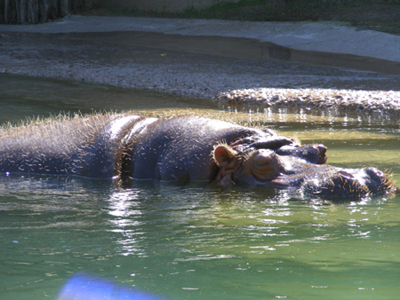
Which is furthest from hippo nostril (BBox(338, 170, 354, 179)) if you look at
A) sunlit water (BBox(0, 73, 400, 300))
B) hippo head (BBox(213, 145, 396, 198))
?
sunlit water (BBox(0, 73, 400, 300))

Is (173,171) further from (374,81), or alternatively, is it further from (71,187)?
(374,81)

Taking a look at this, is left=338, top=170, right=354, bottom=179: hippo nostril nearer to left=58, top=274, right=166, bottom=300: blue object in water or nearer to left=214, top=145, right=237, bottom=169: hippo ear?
left=214, top=145, right=237, bottom=169: hippo ear

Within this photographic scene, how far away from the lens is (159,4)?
76.3 feet

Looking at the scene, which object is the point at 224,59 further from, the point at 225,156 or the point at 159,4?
the point at 159,4

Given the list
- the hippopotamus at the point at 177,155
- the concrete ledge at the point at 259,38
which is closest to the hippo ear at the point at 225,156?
the hippopotamus at the point at 177,155

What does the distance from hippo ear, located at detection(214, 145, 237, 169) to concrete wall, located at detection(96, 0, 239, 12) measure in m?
19.6

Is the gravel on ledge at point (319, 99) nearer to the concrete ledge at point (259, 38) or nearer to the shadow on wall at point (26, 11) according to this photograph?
the concrete ledge at point (259, 38)

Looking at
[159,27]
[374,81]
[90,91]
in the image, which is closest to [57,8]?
[159,27]

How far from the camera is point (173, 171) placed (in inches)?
163

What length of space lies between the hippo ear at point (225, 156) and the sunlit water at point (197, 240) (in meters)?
0.18

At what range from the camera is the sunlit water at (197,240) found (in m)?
2.11

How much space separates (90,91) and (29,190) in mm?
5124

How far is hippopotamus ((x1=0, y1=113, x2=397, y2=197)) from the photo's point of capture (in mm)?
3634

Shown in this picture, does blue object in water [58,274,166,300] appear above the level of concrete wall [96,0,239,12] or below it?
below
